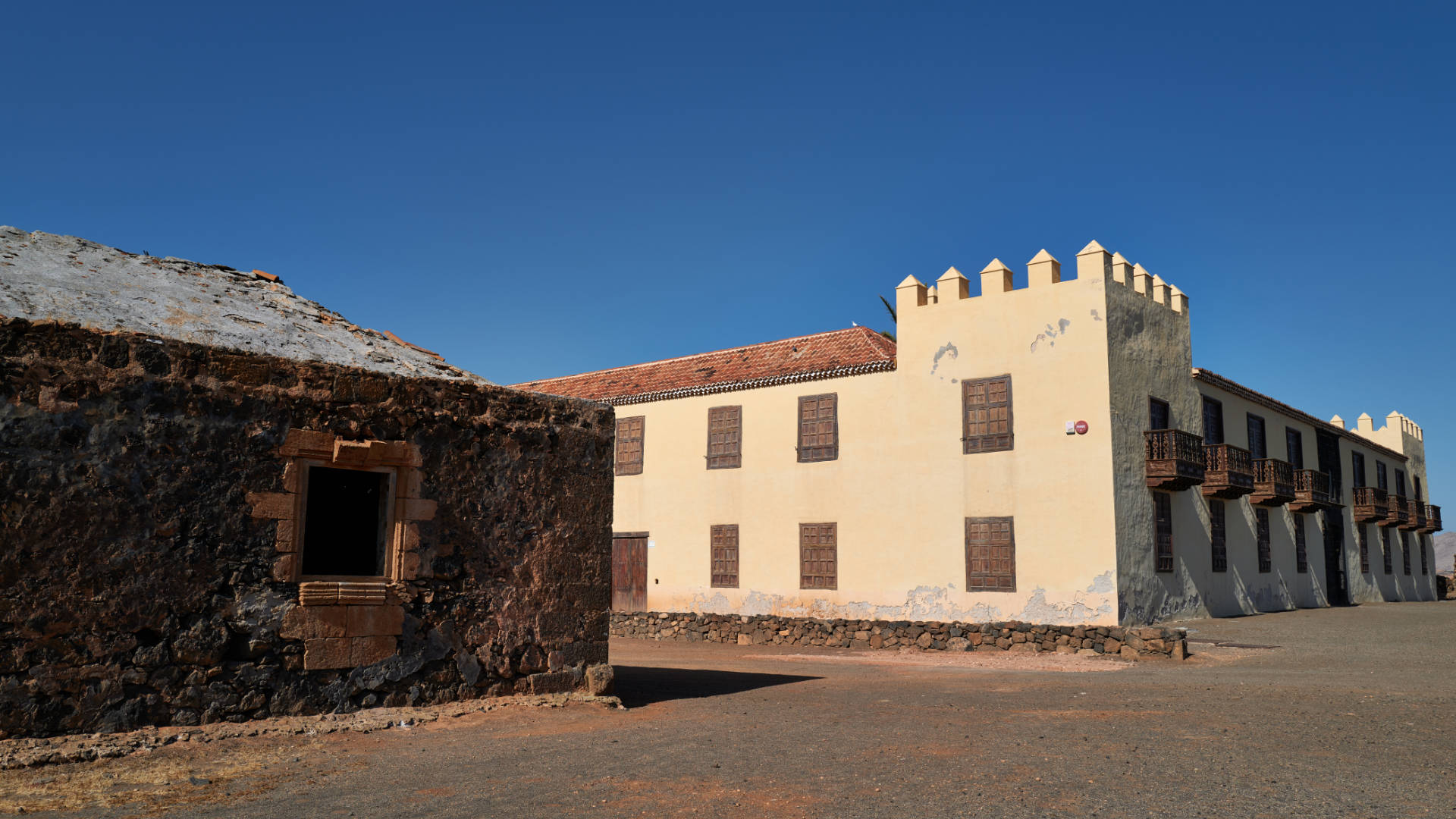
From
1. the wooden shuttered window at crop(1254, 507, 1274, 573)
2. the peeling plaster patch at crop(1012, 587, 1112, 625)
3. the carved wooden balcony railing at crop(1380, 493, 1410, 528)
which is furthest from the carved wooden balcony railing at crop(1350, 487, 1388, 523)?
the peeling plaster patch at crop(1012, 587, 1112, 625)

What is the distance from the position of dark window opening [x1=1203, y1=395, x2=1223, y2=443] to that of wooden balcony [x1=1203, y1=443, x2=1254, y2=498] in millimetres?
846

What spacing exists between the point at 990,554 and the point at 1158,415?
4.35 m

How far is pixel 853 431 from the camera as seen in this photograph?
832 inches

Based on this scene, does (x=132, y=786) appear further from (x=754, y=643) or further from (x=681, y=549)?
(x=681, y=549)

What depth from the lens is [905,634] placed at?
1756 centimetres

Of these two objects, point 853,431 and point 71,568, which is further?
point 853,431

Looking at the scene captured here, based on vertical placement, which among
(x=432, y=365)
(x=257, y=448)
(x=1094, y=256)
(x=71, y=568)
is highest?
(x=1094, y=256)

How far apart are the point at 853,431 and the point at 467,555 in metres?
13.3

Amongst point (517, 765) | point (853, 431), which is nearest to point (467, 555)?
point (517, 765)

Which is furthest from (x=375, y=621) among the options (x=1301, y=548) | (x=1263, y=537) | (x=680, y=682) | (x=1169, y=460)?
(x=1301, y=548)

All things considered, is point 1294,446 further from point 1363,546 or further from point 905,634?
point 905,634

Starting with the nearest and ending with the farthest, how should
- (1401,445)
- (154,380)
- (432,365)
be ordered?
(154,380) < (432,365) < (1401,445)

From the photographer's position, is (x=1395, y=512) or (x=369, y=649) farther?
(x=1395, y=512)

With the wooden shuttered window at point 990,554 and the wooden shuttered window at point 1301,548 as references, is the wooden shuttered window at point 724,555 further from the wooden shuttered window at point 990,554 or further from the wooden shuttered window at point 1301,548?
the wooden shuttered window at point 1301,548
